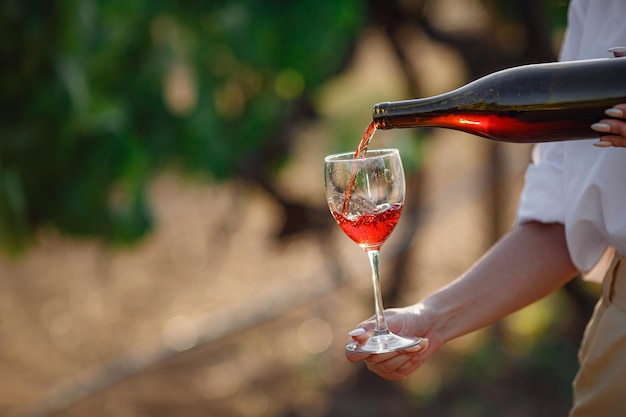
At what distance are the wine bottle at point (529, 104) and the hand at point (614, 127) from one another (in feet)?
0.15

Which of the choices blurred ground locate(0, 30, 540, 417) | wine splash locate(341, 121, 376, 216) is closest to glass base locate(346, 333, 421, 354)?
wine splash locate(341, 121, 376, 216)

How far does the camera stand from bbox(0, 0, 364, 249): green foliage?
10.4 feet

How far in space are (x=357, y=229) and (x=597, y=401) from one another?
0.56m

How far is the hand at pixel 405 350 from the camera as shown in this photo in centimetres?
166

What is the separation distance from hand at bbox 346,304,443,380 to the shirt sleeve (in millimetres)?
316

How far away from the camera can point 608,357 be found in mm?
1698

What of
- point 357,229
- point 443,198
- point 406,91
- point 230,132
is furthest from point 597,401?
point 443,198

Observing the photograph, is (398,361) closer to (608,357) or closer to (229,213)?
(608,357)

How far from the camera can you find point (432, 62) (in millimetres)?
11359

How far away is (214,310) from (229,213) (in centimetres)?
169

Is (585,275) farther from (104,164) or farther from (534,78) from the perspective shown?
(104,164)

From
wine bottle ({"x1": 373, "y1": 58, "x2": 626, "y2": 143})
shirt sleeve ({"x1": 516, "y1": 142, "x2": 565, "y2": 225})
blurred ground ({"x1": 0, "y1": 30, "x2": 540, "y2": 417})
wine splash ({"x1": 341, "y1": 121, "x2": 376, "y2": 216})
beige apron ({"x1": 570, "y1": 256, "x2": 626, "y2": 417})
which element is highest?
wine bottle ({"x1": 373, "y1": 58, "x2": 626, "y2": 143})

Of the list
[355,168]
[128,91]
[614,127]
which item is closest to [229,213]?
[128,91]

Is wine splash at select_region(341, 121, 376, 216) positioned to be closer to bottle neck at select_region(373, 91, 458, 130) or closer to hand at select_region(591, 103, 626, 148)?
bottle neck at select_region(373, 91, 458, 130)
